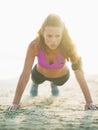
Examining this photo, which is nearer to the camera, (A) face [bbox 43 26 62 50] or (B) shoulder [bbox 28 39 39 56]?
(A) face [bbox 43 26 62 50]

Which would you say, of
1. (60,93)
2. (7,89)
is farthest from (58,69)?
(7,89)

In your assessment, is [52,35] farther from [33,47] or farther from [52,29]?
[33,47]

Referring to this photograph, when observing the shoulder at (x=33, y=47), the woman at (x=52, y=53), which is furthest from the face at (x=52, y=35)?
the shoulder at (x=33, y=47)

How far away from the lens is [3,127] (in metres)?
2.79

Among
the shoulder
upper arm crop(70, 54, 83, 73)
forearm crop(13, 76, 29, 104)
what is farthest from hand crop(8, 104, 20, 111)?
upper arm crop(70, 54, 83, 73)

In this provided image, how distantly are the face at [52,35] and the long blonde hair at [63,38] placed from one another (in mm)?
45

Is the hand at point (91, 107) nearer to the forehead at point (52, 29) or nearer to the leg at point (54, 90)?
the forehead at point (52, 29)

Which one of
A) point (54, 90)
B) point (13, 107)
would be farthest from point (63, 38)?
point (54, 90)

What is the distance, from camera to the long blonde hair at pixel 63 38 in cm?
376

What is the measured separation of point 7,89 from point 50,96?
92 centimetres

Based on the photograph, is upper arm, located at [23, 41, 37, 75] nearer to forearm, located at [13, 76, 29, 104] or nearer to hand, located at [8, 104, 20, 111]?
forearm, located at [13, 76, 29, 104]

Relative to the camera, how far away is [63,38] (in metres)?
3.98

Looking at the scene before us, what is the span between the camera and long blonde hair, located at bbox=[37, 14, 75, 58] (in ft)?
12.3

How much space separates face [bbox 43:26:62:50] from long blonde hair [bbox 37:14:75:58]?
0.04m
